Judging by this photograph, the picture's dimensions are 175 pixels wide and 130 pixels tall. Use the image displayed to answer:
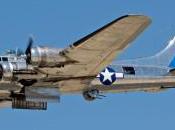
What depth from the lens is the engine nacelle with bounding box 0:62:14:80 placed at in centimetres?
3425

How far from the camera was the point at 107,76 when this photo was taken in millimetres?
37719

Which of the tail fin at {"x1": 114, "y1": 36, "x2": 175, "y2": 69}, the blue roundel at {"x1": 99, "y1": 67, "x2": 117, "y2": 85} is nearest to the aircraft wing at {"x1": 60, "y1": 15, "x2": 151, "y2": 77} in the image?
the blue roundel at {"x1": 99, "y1": 67, "x2": 117, "y2": 85}

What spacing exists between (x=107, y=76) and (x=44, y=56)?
5794 millimetres

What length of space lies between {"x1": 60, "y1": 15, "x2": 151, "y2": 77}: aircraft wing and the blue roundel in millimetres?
1189

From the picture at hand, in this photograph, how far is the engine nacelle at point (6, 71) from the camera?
112ft

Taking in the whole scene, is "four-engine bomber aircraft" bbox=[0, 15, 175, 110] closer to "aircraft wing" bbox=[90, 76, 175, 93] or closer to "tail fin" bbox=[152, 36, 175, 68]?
"aircraft wing" bbox=[90, 76, 175, 93]

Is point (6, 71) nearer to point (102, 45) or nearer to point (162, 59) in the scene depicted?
point (102, 45)

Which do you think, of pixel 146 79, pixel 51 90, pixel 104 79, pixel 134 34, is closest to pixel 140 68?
pixel 146 79

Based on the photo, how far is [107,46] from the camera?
32.8 meters

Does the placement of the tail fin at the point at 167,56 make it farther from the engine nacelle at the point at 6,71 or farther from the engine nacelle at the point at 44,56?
the engine nacelle at the point at 6,71

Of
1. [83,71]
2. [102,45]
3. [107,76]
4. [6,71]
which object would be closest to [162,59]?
[107,76]

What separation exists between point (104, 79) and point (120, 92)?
247cm

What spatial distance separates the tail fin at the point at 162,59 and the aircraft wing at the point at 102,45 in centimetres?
401

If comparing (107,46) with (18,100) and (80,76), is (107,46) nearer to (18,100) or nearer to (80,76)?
(80,76)
